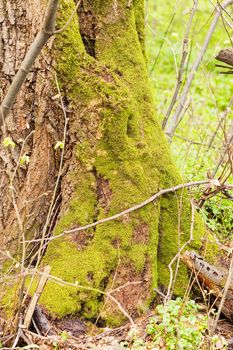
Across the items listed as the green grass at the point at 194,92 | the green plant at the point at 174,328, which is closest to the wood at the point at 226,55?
the green grass at the point at 194,92

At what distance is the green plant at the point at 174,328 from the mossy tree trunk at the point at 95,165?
1.14ft

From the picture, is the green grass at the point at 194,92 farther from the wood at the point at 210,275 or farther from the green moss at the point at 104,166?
the wood at the point at 210,275

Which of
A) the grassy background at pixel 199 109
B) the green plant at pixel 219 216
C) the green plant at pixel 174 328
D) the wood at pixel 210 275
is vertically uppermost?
the grassy background at pixel 199 109

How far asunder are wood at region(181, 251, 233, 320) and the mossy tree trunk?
0.82 feet

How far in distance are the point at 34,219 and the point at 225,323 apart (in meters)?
1.50

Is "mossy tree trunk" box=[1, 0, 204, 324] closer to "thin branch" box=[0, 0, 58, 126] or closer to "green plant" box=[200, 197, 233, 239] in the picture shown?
"green plant" box=[200, 197, 233, 239]

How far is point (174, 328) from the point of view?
3422mm

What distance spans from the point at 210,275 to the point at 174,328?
25.3 inches

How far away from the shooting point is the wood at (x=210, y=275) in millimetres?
3896

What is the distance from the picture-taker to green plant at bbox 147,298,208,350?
3.35m

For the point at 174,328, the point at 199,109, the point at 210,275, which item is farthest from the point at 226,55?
the point at 199,109

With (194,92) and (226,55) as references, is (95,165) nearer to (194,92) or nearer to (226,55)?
(226,55)

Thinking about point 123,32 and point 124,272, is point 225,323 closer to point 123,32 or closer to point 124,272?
point 124,272

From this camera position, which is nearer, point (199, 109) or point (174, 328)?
point (174, 328)
